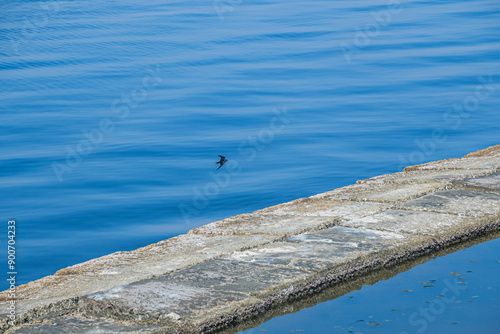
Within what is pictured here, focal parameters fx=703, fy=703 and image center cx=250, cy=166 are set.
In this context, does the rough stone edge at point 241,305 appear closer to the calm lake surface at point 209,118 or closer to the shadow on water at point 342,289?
the shadow on water at point 342,289

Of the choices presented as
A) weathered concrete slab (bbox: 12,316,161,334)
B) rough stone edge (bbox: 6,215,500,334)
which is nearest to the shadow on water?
rough stone edge (bbox: 6,215,500,334)

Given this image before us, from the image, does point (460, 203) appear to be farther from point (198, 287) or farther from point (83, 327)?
point (83, 327)

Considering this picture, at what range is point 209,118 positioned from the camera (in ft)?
38.2

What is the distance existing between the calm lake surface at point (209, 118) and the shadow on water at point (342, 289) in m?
3.69

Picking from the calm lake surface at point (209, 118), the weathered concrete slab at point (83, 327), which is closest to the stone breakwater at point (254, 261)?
the weathered concrete slab at point (83, 327)

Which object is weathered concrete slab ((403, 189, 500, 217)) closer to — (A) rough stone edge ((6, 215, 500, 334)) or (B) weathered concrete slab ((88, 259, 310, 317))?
(A) rough stone edge ((6, 215, 500, 334))

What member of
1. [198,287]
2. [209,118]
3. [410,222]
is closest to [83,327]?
[198,287]

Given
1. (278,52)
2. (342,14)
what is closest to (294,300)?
(278,52)

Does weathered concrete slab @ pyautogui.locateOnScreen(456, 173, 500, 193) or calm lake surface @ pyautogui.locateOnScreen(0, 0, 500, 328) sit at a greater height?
calm lake surface @ pyautogui.locateOnScreen(0, 0, 500, 328)

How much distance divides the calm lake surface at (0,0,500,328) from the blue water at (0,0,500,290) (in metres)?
0.03

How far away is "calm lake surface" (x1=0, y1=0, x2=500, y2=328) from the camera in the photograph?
7629 mm

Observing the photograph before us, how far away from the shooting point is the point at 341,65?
15961 mm

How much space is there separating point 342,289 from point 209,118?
889 cm

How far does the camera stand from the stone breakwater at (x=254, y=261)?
8.55 feet
